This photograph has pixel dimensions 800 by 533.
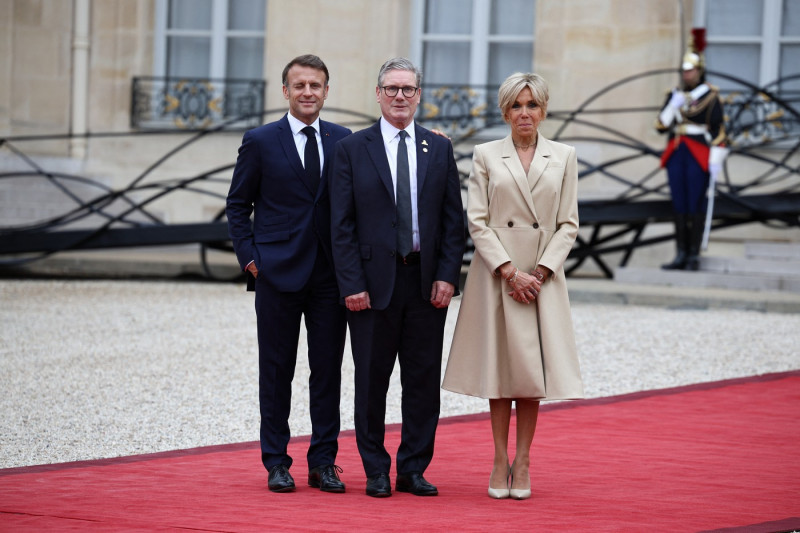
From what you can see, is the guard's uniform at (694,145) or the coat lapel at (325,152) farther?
the guard's uniform at (694,145)

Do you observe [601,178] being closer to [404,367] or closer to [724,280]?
[724,280]

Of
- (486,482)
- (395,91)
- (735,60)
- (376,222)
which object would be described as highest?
(735,60)

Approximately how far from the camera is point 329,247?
4504 mm

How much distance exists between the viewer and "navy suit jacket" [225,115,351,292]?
14.7 feet

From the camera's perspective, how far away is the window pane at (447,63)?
14312 mm

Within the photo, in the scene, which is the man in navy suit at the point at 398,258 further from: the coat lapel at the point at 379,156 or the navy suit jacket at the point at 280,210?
the navy suit jacket at the point at 280,210

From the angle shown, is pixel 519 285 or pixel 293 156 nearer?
pixel 519 285

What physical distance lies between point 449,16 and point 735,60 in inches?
126

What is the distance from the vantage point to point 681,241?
10.9 m

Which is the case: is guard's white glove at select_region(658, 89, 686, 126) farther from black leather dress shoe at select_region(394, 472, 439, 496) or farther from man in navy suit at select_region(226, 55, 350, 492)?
black leather dress shoe at select_region(394, 472, 439, 496)

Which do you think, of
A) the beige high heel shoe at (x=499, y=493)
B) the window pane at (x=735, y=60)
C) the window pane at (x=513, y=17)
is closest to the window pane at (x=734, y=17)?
the window pane at (x=735, y=60)

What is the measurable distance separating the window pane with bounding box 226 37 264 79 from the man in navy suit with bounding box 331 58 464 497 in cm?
1054

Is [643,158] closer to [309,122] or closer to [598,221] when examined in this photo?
[598,221]

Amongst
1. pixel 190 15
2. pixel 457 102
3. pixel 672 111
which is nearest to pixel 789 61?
pixel 672 111
